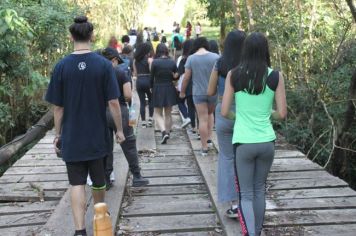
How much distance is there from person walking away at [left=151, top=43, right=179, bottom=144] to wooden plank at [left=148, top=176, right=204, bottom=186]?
239cm

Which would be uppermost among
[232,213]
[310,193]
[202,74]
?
[202,74]

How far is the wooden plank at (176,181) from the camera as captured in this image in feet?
20.8

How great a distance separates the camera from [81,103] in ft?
13.3

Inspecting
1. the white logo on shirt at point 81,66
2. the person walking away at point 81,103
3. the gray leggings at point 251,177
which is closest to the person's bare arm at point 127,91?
the person walking away at point 81,103

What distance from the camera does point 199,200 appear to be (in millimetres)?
5637

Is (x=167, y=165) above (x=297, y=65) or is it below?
below

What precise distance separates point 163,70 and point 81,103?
4.80 meters

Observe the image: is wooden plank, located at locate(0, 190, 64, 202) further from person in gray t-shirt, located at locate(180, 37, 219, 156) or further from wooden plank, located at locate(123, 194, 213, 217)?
person in gray t-shirt, located at locate(180, 37, 219, 156)

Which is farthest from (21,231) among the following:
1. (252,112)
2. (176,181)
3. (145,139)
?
(145,139)

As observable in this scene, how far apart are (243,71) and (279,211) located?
200 cm

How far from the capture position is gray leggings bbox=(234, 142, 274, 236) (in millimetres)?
3781

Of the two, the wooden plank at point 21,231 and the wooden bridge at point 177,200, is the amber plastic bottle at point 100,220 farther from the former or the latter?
the wooden plank at point 21,231

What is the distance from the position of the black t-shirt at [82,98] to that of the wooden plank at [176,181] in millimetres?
2277

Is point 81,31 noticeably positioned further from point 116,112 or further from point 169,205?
point 169,205
